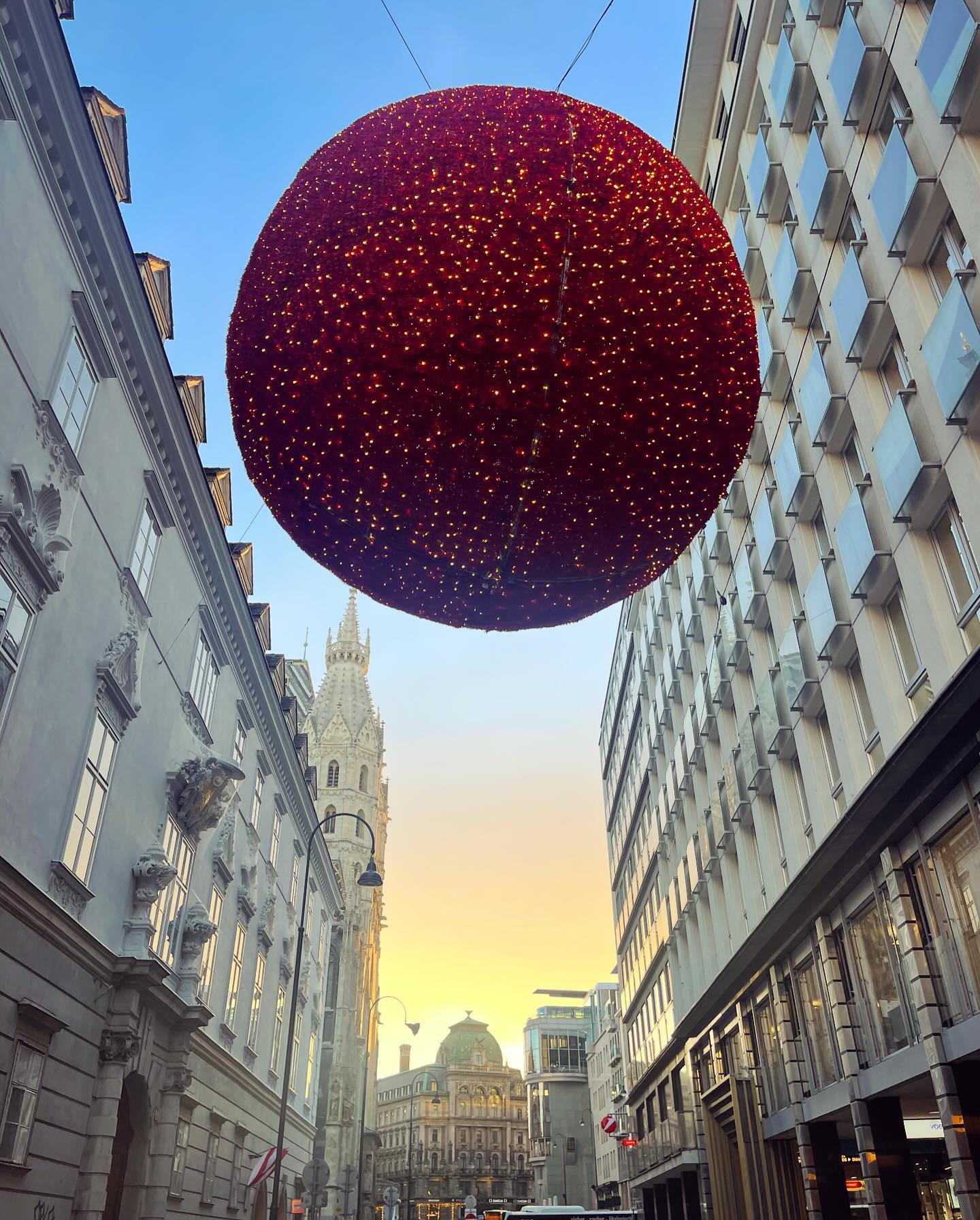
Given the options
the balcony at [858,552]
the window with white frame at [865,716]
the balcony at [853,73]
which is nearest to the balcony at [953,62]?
the balcony at [853,73]

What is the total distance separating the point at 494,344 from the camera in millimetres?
5770

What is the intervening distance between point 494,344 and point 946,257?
1017cm

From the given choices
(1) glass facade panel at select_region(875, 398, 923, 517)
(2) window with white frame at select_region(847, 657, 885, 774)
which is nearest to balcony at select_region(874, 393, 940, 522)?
(1) glass facade panel at select_region(875, 398, 923, 517)

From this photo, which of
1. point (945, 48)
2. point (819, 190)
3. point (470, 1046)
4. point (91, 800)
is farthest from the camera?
point (470, 1046)

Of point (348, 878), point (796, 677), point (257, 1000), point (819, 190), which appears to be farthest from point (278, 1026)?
point (348, 878)

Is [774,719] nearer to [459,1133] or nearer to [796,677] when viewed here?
[796,677]

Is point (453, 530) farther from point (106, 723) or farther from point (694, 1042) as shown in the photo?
point (694, 1042)

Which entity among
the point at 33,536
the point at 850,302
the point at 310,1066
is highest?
the point at 850,302

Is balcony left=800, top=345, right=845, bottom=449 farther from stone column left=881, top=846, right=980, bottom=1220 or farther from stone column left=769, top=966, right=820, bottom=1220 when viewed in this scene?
stone column left=769, top=966, right=820, bottom=1220

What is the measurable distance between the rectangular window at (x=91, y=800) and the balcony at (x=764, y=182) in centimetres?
1635

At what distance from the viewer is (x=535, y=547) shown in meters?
6.59

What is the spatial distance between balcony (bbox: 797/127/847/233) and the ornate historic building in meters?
11.7

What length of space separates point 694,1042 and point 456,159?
2747 cm

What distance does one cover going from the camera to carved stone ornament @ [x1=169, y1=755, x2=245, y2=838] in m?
20.2
